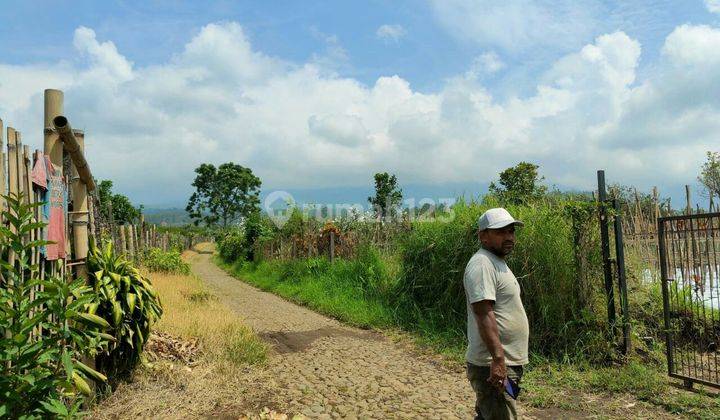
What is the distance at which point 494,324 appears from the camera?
2.91m

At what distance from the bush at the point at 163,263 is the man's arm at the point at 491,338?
13850 millimetres

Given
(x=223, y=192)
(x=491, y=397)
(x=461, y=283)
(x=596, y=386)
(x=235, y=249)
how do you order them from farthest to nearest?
(x=223, y=192) < (x=235, y=249) < (x=461, y=283) < (x=596, y=386) < (x=491, y=397)

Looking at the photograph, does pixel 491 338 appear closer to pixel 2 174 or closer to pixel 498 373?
pixel 498 373

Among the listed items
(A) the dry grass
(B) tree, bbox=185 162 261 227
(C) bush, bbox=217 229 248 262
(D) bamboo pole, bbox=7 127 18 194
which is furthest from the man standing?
(B) tree, bbox=185 162 261 227

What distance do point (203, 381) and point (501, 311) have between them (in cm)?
316

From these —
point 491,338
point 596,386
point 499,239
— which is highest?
point 499,239

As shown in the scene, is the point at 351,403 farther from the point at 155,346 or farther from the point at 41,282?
the point at 41,282

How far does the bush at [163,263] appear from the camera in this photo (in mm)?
15289

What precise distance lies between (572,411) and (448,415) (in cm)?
115

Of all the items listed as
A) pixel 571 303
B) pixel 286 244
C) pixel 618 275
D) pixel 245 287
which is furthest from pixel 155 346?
pixel 286 244

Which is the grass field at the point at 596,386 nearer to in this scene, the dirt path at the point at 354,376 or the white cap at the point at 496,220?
the dirt path at the point at 354,376

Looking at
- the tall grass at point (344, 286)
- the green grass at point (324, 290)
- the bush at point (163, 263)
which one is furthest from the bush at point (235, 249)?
the tall grass at point (344, 286)

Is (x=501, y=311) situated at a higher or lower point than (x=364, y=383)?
higher

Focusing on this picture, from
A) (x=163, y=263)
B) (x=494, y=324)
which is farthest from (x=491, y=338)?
(x=163, y=263)
